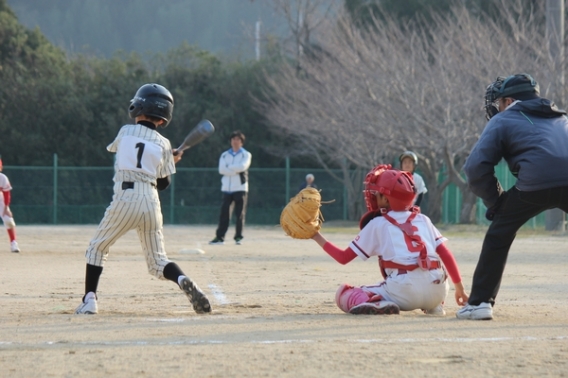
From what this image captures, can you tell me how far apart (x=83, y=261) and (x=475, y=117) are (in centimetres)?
1868

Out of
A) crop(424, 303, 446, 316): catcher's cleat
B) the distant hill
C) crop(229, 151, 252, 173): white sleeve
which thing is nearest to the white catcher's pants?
crop(424, 303, 446, 316): catcher's cleat

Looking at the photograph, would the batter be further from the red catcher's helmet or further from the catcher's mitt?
the red catcher's helmet

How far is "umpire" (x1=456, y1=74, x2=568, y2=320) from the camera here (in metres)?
7.35

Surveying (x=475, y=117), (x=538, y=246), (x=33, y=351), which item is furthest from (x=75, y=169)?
(x=33, y=351)

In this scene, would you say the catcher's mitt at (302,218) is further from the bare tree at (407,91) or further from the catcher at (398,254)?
the bare tree at (407,91)

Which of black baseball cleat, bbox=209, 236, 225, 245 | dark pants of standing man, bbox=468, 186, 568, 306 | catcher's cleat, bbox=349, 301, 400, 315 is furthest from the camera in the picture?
black baseball cleat, bbox=209, 236, 225, 245

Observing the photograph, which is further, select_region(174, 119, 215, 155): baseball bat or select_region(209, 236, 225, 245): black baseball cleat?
select_region(209, 236, 225, 245): black baseball cleat

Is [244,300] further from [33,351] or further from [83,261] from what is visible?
[83,261]

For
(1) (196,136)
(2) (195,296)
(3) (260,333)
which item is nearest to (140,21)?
(1) (196,136)

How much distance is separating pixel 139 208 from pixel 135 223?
0.45 feet

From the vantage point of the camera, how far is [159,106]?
8.37 meters

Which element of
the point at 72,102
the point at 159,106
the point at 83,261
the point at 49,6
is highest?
the point at 49,6

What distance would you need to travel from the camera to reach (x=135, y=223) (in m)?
8.06

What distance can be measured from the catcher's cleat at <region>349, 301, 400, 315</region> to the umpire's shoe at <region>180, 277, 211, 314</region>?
1.16m
